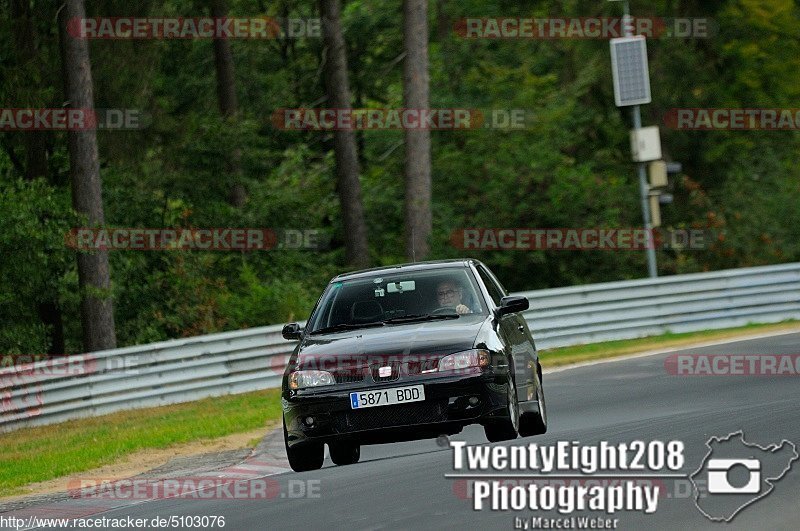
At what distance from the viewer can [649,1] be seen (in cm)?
4291

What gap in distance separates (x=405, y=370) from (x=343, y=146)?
2385cm

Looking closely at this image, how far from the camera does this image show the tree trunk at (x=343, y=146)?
34188 millimetres

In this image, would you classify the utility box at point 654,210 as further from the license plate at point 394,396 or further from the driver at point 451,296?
the license plate at point 394,396

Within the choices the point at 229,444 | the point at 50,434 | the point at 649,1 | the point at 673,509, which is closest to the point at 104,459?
the point at 229,444

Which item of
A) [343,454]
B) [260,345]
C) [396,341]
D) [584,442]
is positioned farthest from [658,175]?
[396,341]

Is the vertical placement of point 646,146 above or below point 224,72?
below

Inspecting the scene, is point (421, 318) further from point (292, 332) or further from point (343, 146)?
point (343, 146)

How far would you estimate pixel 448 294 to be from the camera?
13.2 m

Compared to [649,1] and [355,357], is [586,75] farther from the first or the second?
[355,357]

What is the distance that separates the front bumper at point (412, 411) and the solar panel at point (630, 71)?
1958 cm

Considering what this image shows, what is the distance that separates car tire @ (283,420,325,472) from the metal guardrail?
11.0m

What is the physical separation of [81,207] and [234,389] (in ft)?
15.4

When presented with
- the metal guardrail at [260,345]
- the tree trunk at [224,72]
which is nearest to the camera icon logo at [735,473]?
the metal guardrail at [260,345]

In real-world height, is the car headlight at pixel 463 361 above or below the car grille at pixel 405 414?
above
